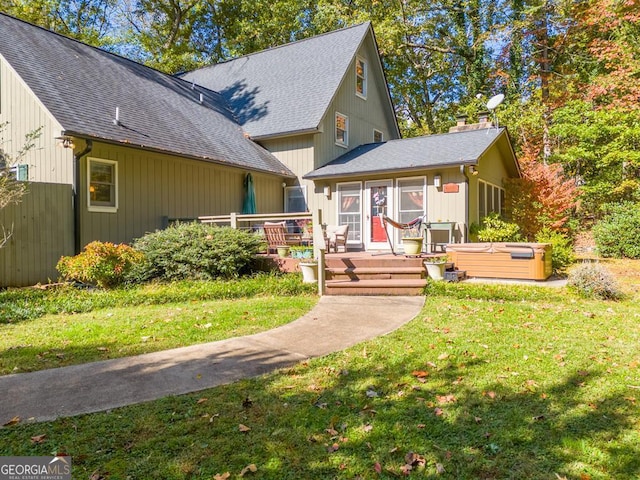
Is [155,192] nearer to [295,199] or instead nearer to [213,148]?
[213,148]

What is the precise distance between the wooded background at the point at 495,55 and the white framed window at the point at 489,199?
52 centimetres

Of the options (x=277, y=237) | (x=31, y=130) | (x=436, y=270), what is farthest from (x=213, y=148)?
(x=436, y=270)

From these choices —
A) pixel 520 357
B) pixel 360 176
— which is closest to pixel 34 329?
pixel 520 357

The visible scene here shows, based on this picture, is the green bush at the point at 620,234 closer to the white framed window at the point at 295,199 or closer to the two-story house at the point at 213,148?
the two-story house at the point at 213,148

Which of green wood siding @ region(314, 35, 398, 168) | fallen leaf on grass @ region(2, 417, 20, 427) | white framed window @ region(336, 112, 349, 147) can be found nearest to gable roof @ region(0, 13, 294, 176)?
green wood siding @ region(314, 35, 398, 168)

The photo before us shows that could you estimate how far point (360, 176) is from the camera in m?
13.0

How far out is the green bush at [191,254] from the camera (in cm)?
852

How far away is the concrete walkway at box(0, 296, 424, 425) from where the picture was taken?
3205mm

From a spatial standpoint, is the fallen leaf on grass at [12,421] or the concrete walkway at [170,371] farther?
the concrete walkway at [170,371]

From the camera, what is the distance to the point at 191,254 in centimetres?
853

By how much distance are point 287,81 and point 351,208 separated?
20.5 feet

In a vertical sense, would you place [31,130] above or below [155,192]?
above

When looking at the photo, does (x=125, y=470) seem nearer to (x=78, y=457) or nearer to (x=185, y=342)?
(x=78, y=457)

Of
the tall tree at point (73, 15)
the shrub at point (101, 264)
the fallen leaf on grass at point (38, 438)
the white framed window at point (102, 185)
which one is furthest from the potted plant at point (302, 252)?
the tall tree at point (73, 15)
